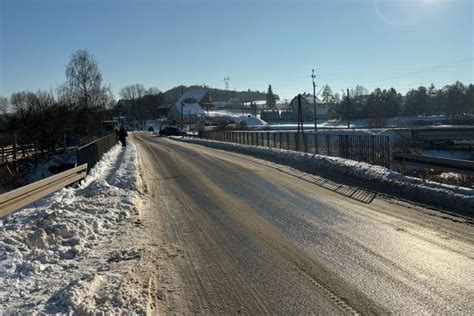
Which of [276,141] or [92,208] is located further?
[276,141]

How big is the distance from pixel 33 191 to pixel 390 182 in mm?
9200

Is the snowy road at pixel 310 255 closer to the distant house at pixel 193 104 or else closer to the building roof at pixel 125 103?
the distant house at pixel 193 104

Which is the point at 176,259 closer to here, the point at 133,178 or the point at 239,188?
the point at 239,188

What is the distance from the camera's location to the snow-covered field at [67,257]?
4.87 m

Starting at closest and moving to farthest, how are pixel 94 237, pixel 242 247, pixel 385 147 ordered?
pixel 242 247 < pixel 94 237 < pixel 385 147

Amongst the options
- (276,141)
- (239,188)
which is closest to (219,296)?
(239,188)

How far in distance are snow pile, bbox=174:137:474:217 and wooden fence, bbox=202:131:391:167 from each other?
6.16ft

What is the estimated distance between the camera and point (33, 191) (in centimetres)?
970

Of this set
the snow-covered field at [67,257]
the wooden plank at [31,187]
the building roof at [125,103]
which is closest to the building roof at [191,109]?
the building roof at [125,103]

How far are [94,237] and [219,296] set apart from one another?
3425 millimetres

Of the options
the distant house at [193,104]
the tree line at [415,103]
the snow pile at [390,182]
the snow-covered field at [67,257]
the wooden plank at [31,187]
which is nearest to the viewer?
the snow-covered field at [67,257]

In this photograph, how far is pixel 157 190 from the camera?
13.9 meters

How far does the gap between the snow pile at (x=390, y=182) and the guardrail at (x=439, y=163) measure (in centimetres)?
75

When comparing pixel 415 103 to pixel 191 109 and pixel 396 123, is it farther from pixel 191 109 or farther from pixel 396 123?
pixel 191 109
